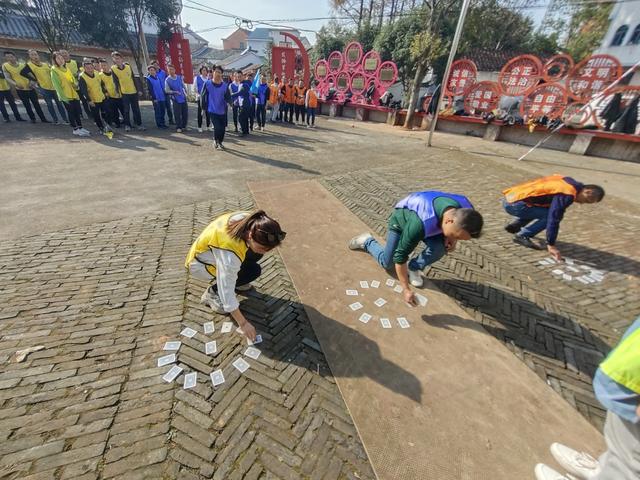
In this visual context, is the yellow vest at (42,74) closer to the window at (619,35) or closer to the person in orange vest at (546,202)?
the person in orange vest at (546,202)

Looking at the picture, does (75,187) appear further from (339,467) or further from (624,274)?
(624,274)

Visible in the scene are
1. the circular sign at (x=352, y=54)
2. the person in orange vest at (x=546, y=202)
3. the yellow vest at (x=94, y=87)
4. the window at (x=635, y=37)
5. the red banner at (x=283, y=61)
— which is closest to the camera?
the person in orange vest at (x=546, y=202)

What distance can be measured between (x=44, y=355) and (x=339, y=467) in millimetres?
2680

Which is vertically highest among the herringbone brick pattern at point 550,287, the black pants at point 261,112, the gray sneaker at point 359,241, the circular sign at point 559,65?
the circular sign at point 559,65

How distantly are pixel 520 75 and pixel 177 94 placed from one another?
1359 cm

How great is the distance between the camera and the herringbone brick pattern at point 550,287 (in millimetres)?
2902

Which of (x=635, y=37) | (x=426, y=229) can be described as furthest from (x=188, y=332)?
(x=635, y=37)

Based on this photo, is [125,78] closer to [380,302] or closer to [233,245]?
[233,245]

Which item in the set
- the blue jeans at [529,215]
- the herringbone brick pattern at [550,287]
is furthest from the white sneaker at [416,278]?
the blue jeans at [529,215]

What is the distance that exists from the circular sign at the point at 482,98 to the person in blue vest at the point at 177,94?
493 inches

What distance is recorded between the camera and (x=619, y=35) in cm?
2403

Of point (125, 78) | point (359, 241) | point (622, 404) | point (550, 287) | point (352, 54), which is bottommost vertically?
point (550, 287)

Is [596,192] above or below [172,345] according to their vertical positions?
above

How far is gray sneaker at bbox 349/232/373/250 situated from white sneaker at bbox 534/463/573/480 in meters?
2.81
